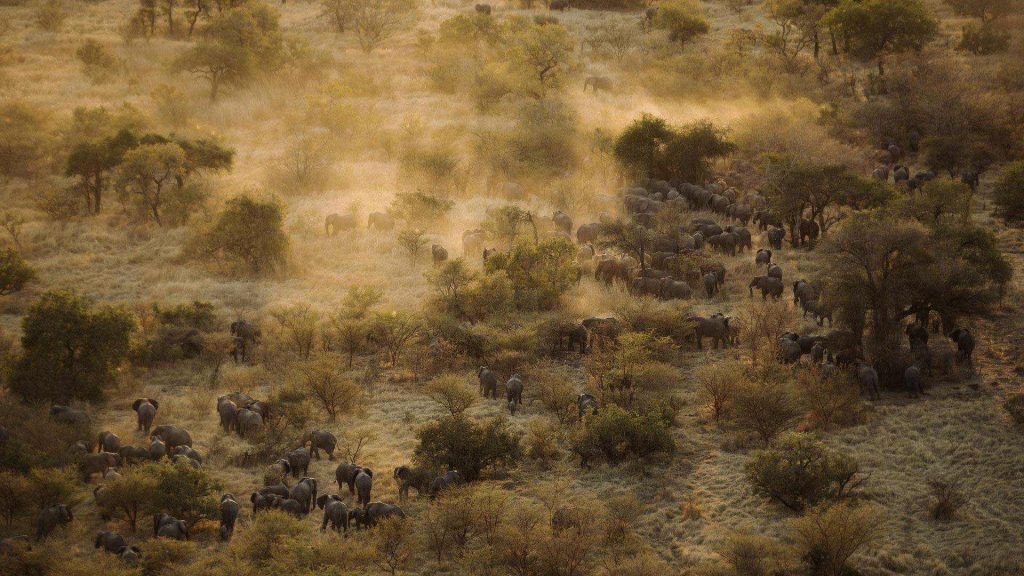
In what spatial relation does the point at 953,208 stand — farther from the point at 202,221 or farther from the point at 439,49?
the point at 439,49

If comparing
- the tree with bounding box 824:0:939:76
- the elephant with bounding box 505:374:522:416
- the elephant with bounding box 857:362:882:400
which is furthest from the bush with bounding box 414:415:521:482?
the tree with bounding box 824:0:939:76

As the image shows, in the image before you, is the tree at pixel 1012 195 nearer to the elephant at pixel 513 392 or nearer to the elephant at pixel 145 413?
the elephant at pixel 513 392

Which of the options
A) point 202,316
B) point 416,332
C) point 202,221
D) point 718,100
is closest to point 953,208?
point 416,332

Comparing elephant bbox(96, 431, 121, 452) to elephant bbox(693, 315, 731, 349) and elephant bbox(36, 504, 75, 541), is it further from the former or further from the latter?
elephant bbox(693, 315, 731, 349)

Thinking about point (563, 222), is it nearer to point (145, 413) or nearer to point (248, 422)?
point (248, 422)

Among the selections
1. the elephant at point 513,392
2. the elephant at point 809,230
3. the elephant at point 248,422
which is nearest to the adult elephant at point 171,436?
the elephant at point 248,422

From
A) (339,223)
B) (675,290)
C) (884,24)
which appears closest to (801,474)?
(675,290)
